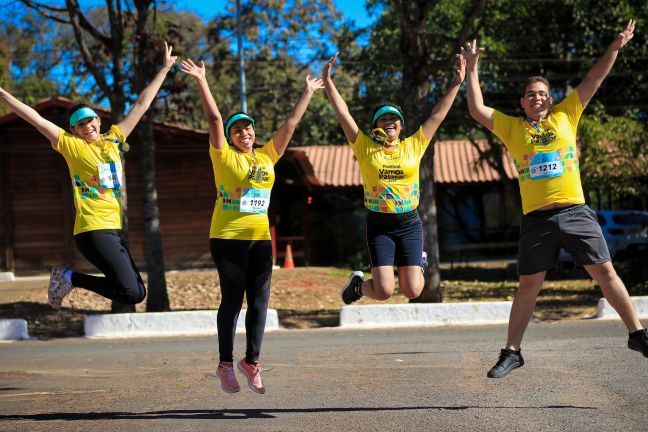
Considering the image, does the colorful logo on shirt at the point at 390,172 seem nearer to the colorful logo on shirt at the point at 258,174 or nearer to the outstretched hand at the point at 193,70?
the colorful logo on shirt at the point at 258,174

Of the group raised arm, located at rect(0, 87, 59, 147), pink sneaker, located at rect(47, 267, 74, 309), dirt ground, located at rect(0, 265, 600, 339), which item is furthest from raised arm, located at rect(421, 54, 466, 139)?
dirt ground, located at rect(0, 265, 600, 339)

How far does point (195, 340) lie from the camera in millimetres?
12867

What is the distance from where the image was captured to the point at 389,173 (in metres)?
7.07

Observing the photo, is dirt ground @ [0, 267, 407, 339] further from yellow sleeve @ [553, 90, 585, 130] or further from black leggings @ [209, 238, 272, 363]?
yellow sleeve @ [553, 90, 585, 130]

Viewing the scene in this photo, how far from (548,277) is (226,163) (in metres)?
18.9

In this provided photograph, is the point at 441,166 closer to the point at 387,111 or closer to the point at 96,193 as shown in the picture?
the point at 387,111

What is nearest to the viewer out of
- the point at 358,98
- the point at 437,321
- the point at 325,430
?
the point at 325,430

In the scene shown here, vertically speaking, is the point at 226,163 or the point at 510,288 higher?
the point at 226,163

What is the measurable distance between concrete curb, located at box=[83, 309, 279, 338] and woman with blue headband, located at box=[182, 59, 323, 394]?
704cm

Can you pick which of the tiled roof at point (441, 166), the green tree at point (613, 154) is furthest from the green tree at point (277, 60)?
the green tree at point (613, 154)

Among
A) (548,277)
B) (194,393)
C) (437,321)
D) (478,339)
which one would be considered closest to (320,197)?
(548,277)

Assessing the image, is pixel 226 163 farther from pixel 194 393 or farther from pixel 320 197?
pixel 320 197

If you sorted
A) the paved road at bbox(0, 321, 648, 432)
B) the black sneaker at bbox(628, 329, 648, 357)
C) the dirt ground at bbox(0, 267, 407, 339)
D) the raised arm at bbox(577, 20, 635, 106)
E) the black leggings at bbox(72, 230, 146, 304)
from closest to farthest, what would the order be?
the paved road at bbox(0, 321, 648, 432), the black sneaker at bbox(628, 329, 648, 357), the raised arm at bbox(577, 20, 635, 106), the black leggings at bbox(72, 230, 146, 304), the dirt ground at bbox(0, 267, 407, 339)

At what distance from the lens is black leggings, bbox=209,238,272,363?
21.9 ft
